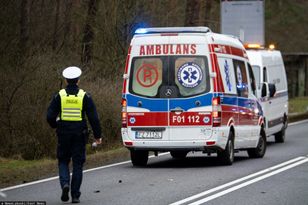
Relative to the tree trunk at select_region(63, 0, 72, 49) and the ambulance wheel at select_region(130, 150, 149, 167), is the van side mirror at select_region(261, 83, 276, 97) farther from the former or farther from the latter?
the tree trunk at select_region(63, 0, 72, 49)

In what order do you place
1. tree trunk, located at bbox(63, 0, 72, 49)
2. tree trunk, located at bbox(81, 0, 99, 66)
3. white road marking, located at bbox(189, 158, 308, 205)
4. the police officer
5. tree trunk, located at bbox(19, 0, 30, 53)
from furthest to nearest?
tree trunk, located at bbox(81, 0, 99, 66)
tree trunk, located at bbox(63, 0, 72, 49)
tree trunk, located at bbox(19, 0, 30, 53)
white road marking, located at bbox(189, 158, 308, 205)
the police officer

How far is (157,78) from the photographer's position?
16812mm

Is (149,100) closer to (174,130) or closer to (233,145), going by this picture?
(174,130)

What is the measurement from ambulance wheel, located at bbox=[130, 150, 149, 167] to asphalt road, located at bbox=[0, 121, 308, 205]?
160 millimetres

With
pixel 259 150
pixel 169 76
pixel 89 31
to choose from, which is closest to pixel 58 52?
pixel 89 31

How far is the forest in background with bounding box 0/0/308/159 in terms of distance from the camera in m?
18.7

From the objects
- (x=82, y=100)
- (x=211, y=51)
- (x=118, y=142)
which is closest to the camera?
(x=82, y=100)

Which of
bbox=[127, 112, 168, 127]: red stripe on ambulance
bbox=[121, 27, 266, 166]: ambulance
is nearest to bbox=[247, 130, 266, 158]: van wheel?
bbox=[121, 27, 266, 166]: ambulance

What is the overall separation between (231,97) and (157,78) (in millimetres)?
1582

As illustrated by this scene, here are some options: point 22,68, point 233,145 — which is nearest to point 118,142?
point 22,68

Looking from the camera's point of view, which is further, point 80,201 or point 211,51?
point 211,51

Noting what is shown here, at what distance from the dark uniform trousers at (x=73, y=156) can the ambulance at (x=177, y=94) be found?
4.84 m

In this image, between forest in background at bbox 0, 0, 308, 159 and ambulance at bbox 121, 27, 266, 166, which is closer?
ambulance at bbox 121, 27, 266, 166

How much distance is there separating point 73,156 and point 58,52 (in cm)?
1129
